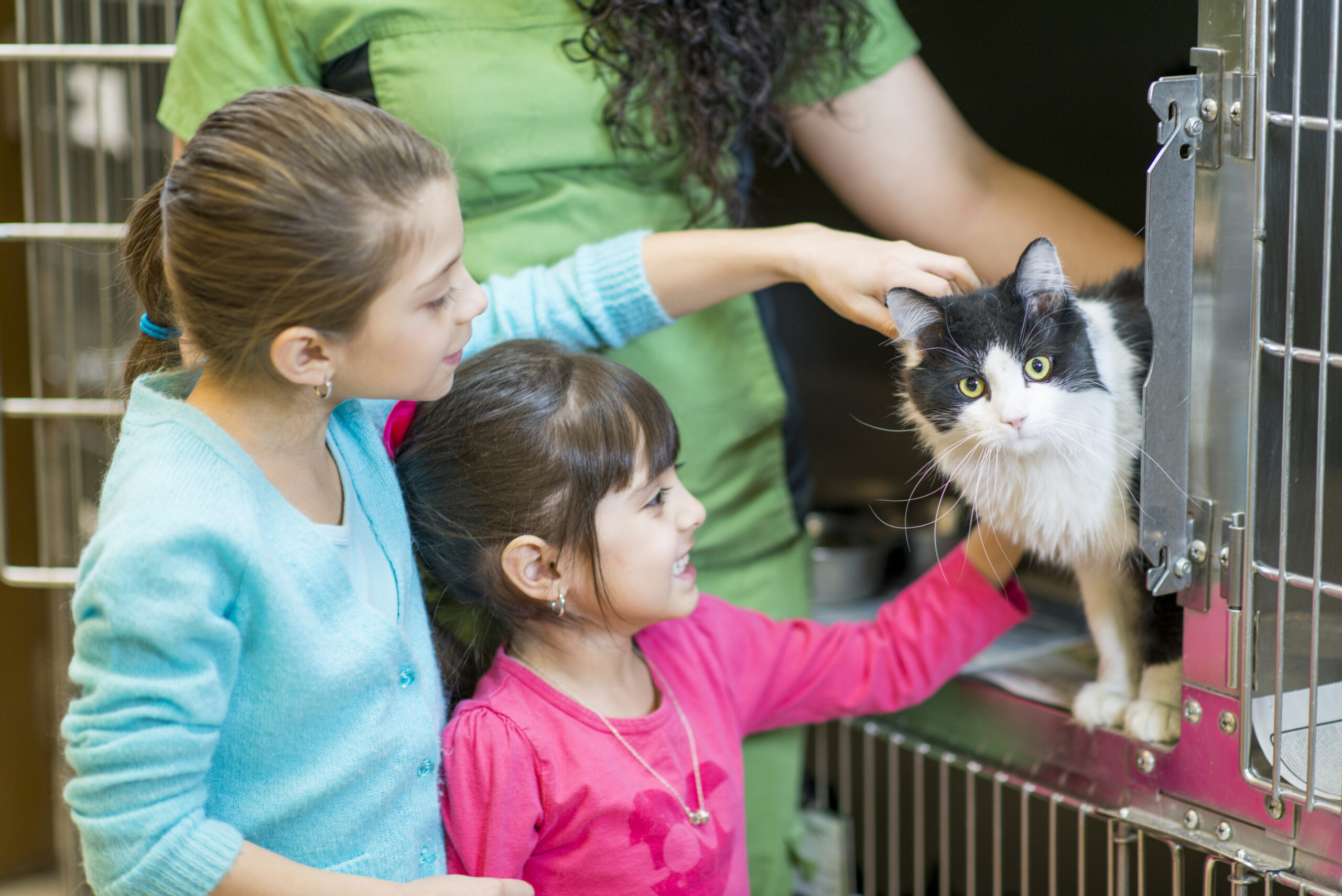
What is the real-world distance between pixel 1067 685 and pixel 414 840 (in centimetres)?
66

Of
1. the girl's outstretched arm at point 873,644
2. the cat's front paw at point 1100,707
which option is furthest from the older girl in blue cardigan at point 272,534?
the cat's front paw at point 1100,707

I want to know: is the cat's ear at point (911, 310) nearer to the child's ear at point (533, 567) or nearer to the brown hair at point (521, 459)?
the brown hair at point (521, 459)

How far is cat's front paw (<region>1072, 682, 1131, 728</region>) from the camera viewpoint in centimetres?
103

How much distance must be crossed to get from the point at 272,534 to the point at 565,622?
28cm

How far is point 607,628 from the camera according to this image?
3.20 ft

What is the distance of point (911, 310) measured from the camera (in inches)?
33.9

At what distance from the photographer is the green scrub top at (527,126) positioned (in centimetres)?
103

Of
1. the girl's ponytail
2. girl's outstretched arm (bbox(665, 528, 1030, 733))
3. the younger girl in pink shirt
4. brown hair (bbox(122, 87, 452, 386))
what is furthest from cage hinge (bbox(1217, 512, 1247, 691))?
the girl's ponytail

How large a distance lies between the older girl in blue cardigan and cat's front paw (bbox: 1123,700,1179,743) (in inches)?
16.4

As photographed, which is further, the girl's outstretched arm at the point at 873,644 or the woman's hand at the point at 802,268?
the girl's outstretched arm at the point at 873,644

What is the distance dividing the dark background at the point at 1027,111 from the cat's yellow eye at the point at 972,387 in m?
0.32

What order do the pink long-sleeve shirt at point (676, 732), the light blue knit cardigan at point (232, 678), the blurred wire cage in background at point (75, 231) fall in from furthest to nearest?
the blurred wire cage in background at point (75, 231) < the pink long-sleeve shirt at point (676, 732) < the light blue knit cardigan at point (232, 678)

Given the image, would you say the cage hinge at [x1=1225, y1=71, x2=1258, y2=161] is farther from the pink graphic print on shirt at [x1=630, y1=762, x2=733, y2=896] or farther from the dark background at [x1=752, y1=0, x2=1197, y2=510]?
the pink graphic print on shirt at [x1=630, y1=762, x2=733, y2=896]

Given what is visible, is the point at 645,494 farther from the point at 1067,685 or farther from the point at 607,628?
the point at 1067,685
